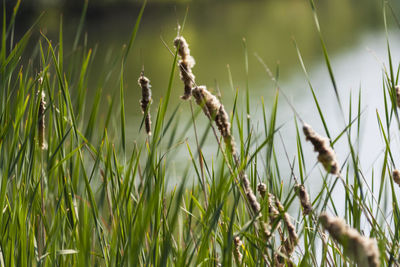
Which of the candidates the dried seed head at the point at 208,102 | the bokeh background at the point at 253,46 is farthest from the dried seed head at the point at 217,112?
the bokeh background at the point at 253,46

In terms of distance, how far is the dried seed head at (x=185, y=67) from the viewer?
2.79 ft

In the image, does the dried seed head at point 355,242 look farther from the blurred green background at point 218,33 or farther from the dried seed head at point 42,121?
the blurred green background at point 218,33

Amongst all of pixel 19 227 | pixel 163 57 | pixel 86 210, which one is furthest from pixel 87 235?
pixel 163 57

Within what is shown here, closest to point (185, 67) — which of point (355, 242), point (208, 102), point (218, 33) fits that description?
point (208, 102)

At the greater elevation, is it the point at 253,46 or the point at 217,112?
the point at 253,46

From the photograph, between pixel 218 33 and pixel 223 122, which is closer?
pixel 223 122

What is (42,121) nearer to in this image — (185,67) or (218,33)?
(185,67)

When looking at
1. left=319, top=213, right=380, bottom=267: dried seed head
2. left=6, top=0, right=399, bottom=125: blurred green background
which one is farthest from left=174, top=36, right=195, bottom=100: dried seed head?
left=6, top=0, right=399, bottom=125: blurred green background

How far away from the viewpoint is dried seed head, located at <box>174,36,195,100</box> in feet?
2.79

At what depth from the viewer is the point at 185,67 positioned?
34.2 inches

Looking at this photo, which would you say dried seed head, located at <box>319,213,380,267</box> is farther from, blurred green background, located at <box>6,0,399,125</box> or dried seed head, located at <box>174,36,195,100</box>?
blurred green background, located at <box>6,0,399,125</box>

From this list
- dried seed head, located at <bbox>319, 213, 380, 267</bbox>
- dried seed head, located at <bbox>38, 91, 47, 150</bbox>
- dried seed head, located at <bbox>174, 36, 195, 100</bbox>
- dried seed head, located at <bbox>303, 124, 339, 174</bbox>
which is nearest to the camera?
dried seed head, located at <bbox>319, 213, 380, 267</bbox>

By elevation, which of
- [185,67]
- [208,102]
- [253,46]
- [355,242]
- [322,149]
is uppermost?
[253,46]

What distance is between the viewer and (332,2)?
20828 millimetres
